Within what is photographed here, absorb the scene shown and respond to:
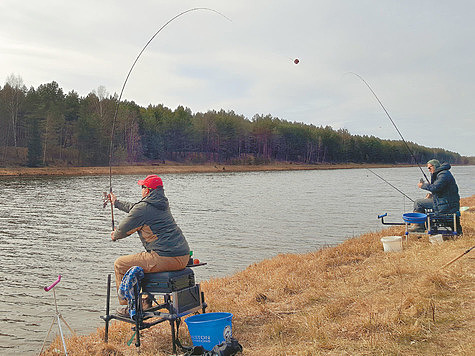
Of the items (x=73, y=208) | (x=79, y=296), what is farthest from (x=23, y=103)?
(x=79, y=296)

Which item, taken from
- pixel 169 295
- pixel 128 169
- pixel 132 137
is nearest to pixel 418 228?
pixel 169 295

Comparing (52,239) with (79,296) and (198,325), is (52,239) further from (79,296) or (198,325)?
(198,325)

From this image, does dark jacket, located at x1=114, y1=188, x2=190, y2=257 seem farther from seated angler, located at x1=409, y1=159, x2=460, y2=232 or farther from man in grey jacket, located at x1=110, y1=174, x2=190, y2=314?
seated angler, located at x1=409, y1=159, x2=460, y2=232

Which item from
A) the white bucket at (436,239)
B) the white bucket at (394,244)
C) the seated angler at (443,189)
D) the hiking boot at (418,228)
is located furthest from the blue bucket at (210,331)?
the hiking boot at (418,228)

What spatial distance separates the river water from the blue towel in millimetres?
2623

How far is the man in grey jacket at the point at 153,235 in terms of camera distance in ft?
17.1

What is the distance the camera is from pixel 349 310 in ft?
19.0

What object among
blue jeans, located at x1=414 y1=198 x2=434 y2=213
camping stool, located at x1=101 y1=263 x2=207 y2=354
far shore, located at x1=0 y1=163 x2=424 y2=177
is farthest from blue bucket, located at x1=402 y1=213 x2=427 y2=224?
far shore, located at x1=0 y1=163 x2=424 y2=177

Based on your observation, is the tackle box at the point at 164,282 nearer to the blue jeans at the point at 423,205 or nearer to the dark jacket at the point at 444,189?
the dark jacket at the point at 444,189

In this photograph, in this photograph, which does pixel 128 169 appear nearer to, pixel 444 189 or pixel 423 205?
pixel 423 205

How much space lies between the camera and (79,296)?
9.45 m

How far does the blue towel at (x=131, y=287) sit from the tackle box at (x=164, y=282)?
163mm

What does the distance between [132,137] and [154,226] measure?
7729 cm

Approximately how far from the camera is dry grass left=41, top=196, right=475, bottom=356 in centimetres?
462
